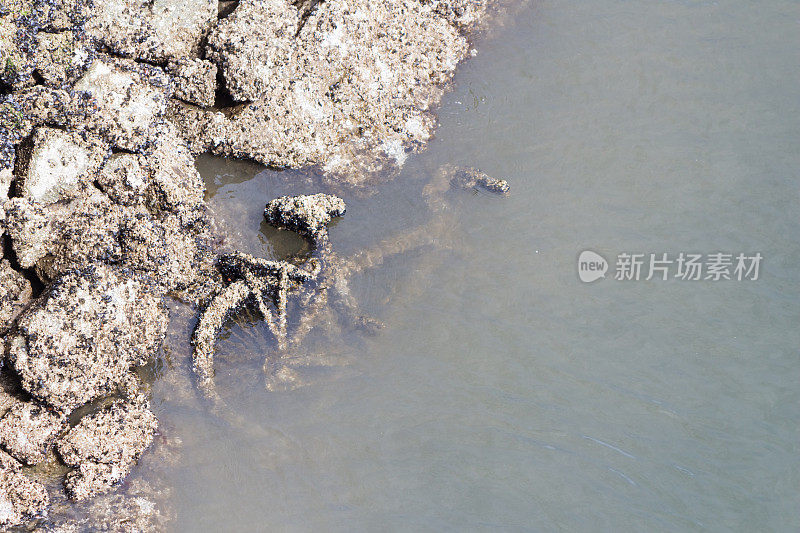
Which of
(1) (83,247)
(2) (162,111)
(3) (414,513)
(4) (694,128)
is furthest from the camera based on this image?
A: (4) (694,128)

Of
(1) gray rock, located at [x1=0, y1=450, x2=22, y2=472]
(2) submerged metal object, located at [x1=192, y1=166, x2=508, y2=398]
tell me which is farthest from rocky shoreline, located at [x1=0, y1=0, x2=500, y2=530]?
(2) submerged metal object, located at [x1=192, y1=166, x2=508, y2=398]

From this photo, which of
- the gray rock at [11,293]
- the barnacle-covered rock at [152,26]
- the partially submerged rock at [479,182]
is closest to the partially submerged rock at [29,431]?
the gray rock at [11,293]

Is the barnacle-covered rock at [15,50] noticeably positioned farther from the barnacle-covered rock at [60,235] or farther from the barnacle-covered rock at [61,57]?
the barnacle-covered rock at [60,235]

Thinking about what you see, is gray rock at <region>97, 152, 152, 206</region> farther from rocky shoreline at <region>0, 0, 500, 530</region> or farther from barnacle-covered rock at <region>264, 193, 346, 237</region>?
barnacle-covered rock at <region>264, 193, 346, 237</region>

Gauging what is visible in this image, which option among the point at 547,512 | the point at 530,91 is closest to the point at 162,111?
the point at 530,91

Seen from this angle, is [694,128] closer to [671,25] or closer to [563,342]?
[671,25]

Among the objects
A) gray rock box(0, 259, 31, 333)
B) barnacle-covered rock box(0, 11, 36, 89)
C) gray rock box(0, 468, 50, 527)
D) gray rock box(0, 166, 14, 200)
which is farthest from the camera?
barnacle-covered rock box(0, 11, 36, 89)

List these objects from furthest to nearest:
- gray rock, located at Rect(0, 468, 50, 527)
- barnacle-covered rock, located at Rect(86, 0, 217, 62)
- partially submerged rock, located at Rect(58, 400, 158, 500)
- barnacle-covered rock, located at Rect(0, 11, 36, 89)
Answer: barnacle-covered rock, located at Rect(86, 0, 217, 62)
barnacle-covered rock, located at Rect(0, 11, 36, 89)
partially submerged rock, located at Rect(58, 400, 158, 500)
gray rock, located at Rect(0, 468, 50, 527)
